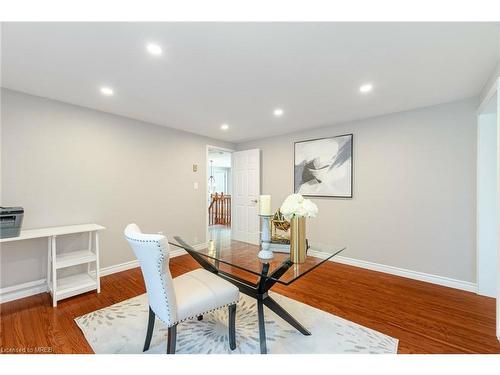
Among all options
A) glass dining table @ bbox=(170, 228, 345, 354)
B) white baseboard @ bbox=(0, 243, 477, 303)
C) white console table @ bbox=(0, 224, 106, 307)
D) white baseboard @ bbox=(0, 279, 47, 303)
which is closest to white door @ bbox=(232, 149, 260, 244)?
white baseboard @ bbox=(0, 243, 477, 303)

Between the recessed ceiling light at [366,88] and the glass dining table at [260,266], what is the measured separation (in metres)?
1.67

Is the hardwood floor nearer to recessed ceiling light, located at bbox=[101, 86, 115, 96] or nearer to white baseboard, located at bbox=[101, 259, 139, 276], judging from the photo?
white baseboard, located at bbox=[101, 259, 139, 276]

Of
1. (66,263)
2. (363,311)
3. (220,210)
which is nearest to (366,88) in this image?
(363,311)

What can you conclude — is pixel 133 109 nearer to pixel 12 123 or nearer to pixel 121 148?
pixel 121 148

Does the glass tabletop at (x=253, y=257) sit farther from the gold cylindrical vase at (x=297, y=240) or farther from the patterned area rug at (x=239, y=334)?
the patterned area rug at (x=239, y=334)

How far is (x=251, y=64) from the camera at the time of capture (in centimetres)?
186

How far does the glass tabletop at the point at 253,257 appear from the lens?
1545mm

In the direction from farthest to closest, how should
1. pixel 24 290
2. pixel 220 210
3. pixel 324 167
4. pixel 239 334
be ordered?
1. pixel 220 210
2. pixel 324 167
3. pixel 24 290
4. pixel 239 334

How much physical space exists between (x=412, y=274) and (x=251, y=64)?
326cm

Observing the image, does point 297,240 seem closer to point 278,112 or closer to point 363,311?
point 363,311

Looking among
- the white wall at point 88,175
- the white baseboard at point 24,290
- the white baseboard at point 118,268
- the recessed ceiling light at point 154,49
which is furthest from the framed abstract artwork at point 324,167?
the white baseboard at point 118,268

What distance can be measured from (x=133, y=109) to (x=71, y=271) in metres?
2.21

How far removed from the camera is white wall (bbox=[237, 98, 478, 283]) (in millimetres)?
2611
